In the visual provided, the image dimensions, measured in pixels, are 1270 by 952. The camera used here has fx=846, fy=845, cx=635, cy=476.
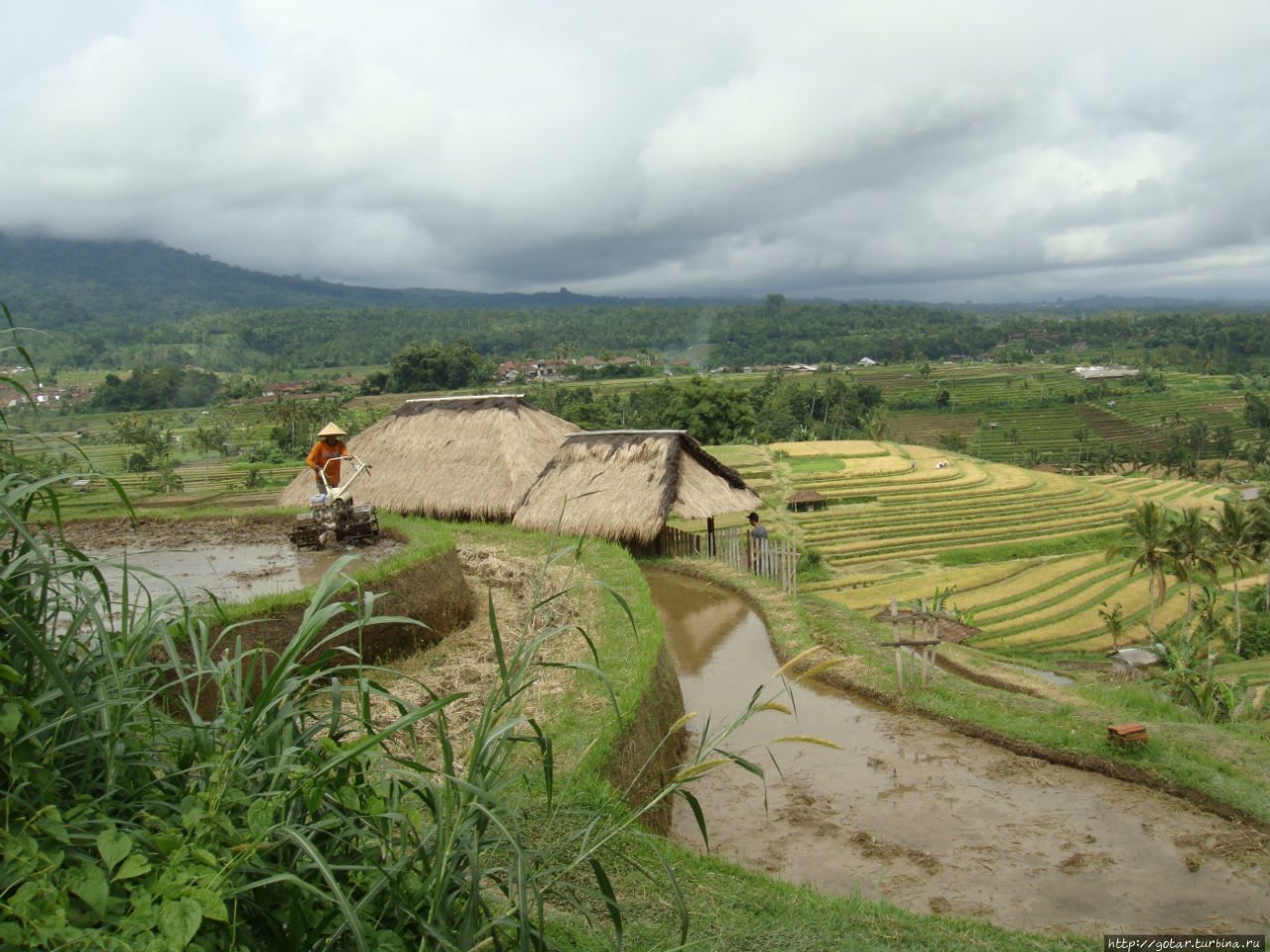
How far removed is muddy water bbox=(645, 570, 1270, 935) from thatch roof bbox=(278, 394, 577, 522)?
30.7ft

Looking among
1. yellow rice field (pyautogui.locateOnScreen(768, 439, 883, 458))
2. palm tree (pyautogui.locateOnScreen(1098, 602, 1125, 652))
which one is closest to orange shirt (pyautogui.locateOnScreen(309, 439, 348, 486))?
palm tree (pyautogui.locateOnScreen(1098, 602, 1125, 652))

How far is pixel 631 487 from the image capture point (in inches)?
556

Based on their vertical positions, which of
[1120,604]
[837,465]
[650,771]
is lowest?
[1120,604]

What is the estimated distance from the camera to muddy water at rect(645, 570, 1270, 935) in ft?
14.7

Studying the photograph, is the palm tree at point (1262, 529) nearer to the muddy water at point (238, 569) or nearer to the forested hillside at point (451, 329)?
the muddy water at point (238, 569)

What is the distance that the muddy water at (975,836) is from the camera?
448 centimetres

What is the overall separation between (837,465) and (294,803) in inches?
1541

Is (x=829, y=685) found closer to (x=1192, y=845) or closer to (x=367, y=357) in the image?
(x=1192, y=845)

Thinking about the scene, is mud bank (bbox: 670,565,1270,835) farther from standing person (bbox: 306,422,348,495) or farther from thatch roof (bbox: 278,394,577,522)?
thatch roof (bbox: 278,394,577,522)

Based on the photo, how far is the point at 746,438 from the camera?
48.0m

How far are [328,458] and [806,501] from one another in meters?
26.3

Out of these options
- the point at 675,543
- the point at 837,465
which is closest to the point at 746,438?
the point at 837,465

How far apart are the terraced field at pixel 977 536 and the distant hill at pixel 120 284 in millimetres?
54608

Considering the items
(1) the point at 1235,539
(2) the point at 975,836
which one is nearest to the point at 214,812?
(2) the point at 975,836
